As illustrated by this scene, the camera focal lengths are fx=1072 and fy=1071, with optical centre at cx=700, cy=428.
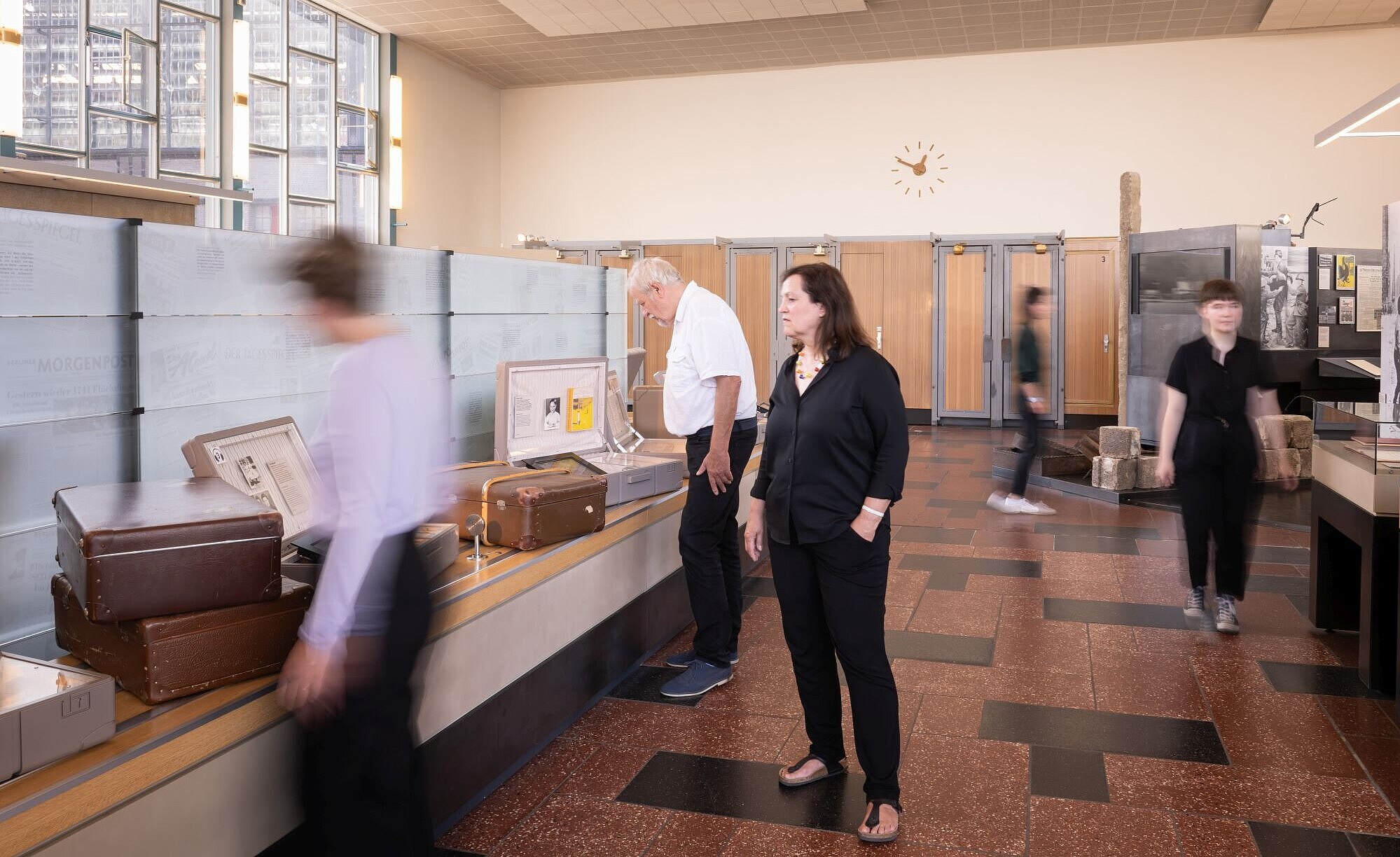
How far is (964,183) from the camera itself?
14.4m

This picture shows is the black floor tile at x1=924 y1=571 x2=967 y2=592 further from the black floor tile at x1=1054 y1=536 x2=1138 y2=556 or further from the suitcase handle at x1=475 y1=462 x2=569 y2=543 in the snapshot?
the suitcase handle at x1=475 y1=462 x2=569 y2=543

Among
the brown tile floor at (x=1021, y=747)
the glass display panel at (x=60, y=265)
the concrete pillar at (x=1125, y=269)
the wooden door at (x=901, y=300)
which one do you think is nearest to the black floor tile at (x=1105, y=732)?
the brown tile floor at (x=1021, y=747)

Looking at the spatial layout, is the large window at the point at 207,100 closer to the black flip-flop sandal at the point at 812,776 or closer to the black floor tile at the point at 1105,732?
the black flip-flop sandal at the point at 812,776

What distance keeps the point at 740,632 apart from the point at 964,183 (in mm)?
11239

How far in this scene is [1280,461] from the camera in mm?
8172

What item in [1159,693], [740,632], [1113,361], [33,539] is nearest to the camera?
[33,539]

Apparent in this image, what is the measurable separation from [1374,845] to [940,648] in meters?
1.83

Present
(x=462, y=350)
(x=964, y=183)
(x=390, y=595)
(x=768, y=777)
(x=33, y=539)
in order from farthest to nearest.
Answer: (x=964, y=183), (x=462, y=350), (x=768, y=777), (x=33, y=539), (x=390, y=595)

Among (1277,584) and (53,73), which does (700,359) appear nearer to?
(1277,584)

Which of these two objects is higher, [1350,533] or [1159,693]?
[1350,533]

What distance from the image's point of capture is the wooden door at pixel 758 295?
13.8 m

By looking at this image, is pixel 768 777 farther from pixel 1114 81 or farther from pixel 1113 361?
pixel 1114 81

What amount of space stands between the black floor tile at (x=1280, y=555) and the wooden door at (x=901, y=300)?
750 centimetres

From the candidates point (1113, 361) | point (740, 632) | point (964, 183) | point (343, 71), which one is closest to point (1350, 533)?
point (740, 632)
